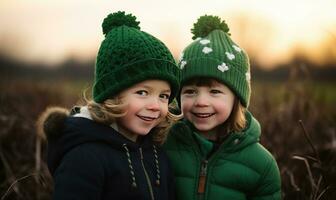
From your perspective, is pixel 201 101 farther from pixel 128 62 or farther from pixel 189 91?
pixel 128 62

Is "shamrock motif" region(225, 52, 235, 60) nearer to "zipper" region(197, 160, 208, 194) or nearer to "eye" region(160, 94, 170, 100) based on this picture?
"eye" region(160, 94, 170, 100)

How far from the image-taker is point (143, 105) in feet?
9.43

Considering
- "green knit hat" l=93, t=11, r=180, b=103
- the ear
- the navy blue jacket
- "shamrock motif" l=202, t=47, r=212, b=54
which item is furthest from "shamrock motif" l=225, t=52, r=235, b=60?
the ear

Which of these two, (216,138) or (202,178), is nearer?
(202,178)

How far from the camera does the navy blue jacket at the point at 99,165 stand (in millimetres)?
2639

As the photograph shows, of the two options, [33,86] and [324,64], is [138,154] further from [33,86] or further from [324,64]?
[33,86]

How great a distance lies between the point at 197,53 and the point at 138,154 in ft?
2.48

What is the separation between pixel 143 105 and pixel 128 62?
0.76ft

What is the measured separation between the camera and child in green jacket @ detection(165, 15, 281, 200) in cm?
321

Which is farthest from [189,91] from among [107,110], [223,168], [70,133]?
[70,133]

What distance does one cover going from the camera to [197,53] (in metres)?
3.34

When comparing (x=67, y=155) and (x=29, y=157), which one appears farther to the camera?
(x=29, y=157)

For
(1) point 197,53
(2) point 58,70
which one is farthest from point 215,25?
(2) point 58,70

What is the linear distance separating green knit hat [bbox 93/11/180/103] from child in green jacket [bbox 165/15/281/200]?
0.31 m
